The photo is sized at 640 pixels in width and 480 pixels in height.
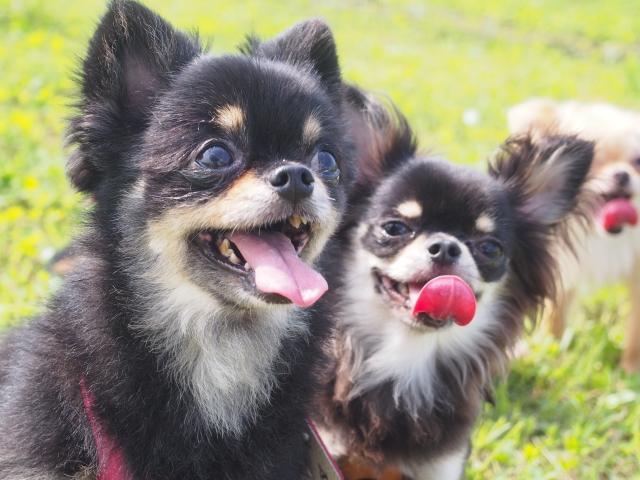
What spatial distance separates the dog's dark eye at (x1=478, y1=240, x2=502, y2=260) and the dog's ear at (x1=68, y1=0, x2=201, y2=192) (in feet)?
5.37

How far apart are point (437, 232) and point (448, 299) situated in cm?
47

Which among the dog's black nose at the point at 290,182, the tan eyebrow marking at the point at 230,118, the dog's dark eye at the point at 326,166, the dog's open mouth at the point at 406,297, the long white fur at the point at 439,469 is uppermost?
the tan eyebrow marking at the point at 230,118

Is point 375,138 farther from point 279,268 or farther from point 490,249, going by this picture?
point 279,268

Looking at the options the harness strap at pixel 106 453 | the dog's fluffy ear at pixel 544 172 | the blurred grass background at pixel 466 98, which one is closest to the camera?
the harness strap at pixel 106 453

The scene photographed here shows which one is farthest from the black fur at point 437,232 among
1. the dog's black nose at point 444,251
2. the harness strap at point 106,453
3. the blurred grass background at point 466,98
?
the harness strap at point 106,453

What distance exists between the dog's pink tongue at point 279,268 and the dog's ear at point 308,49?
82cm

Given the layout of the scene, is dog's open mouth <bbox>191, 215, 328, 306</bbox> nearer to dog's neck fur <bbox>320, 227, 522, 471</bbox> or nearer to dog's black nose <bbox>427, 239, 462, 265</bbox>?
dog's black nose <bbox>427, 239, 462, 265</bbox>

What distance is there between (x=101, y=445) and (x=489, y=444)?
219cm

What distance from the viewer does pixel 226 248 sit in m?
2.10

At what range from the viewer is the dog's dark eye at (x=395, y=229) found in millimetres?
3025

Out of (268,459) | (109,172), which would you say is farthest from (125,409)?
(109,172)

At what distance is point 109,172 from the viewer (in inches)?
84.6

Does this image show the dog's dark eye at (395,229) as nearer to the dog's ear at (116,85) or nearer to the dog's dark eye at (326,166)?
the dog's dark eye at (326,166)

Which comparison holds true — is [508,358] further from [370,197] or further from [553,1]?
[553,1]
